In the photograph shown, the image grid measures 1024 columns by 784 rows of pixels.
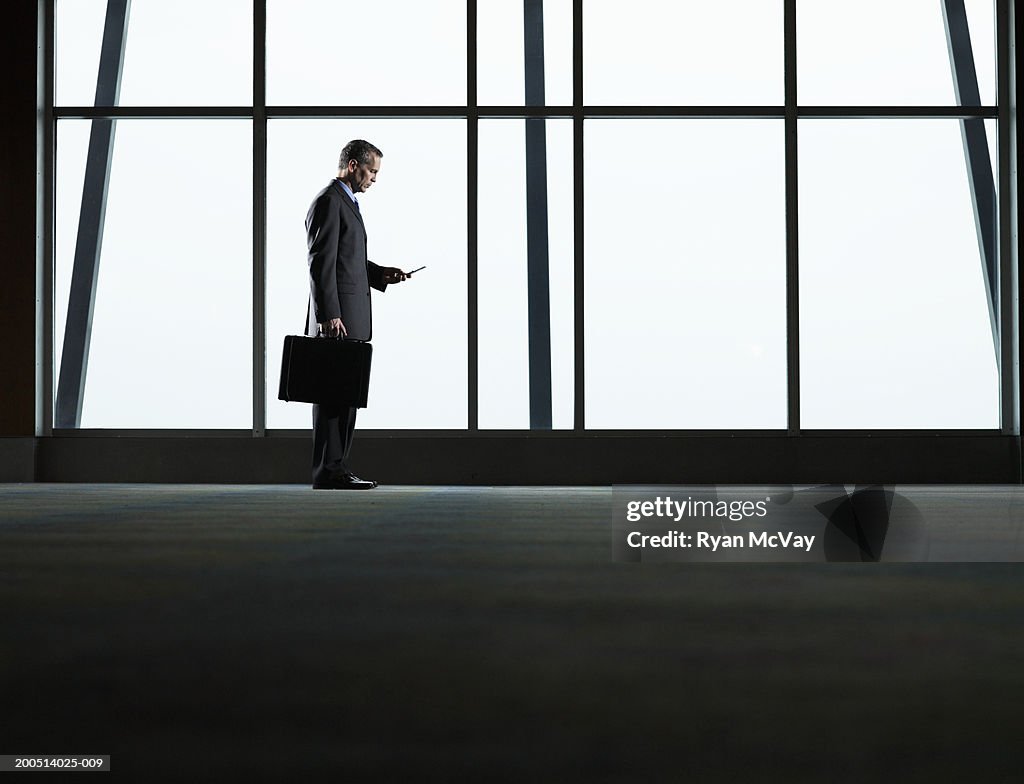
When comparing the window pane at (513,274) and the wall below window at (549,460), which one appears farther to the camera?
the window pane at (513,274)

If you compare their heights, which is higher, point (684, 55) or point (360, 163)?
point (684, 55)

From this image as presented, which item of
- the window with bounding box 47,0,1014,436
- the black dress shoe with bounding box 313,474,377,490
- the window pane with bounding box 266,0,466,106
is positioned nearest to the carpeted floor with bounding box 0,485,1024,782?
the black dress shoe with bounding box 313,474,377,490

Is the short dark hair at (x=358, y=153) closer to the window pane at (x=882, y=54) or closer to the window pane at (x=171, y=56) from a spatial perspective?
the window pane at (x=171, y=56)

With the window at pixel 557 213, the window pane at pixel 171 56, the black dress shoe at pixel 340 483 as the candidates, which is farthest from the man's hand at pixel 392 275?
the window pane at pixel 171 56

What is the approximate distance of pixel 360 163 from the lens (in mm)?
5840

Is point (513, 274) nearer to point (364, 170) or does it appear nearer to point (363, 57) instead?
point (363, 57)

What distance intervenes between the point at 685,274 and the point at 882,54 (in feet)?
5.48

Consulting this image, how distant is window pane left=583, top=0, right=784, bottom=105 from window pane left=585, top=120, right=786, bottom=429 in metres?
0.16

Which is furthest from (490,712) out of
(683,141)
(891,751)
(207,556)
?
(683,141)

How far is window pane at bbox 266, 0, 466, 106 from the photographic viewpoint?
7.68 meters

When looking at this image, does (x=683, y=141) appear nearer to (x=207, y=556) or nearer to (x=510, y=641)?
(x=207, y=556)

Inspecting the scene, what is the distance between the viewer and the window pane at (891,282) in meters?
7.67

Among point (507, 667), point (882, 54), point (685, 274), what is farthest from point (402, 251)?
point (507, 667)

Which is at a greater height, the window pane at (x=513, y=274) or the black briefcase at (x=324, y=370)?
the window pane at (x=513, y=274)
